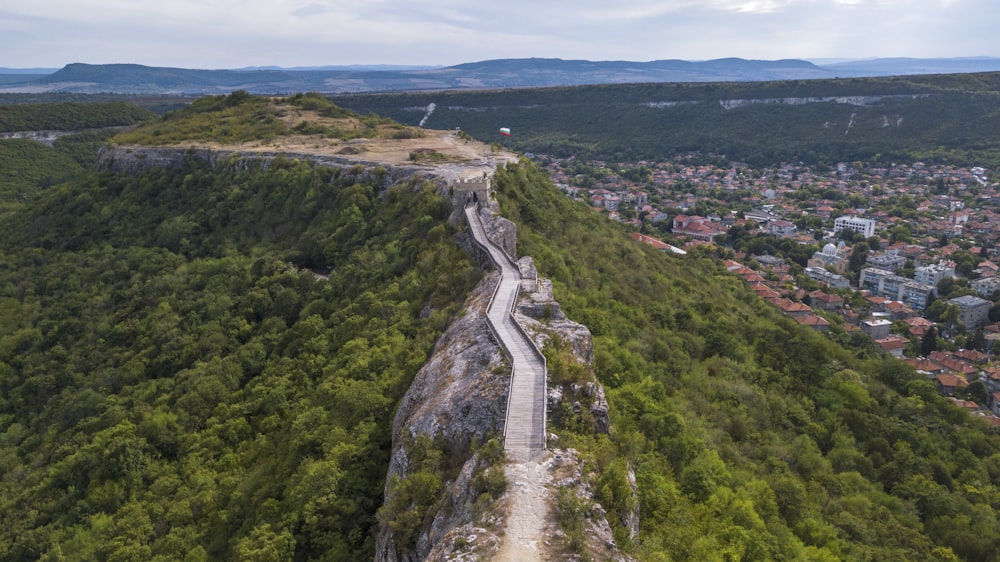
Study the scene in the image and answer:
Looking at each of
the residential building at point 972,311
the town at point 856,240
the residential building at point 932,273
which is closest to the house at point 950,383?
the town at point 856,240

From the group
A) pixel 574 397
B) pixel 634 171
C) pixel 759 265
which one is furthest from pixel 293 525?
pixel 634 171

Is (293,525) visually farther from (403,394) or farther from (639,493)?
(639,493)

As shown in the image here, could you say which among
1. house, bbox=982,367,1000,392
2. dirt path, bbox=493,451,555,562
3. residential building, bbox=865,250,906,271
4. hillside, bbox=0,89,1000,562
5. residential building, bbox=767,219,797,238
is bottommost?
house, bbox=982,367,1000,392

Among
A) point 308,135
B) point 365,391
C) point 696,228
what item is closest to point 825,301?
point 696,228

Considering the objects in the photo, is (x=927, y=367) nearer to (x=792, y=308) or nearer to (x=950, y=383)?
(x=950, y=383)

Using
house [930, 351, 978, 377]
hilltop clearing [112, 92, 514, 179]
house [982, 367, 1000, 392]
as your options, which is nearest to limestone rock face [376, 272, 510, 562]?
hilltop clearing [112, 92, 514, 179]

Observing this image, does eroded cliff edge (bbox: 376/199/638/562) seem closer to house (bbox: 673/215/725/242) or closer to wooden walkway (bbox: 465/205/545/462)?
wooden walkway (bbox: 465/205/545/462)
